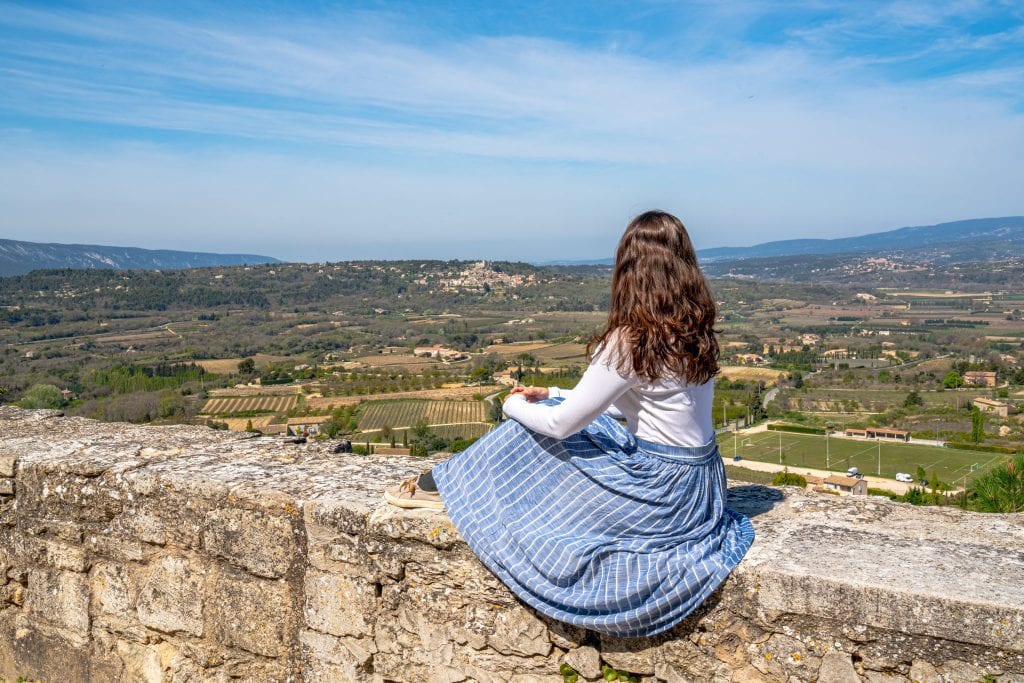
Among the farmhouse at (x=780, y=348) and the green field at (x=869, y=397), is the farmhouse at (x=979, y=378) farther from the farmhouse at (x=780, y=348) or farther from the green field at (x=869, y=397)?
the farmhouse at (x=780, y=348)

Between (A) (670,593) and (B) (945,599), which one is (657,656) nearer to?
(A) (670,593)

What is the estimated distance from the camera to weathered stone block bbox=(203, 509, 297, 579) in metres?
2.88

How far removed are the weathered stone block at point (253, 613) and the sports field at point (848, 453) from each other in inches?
894

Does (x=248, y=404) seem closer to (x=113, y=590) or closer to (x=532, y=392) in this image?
(x=113, y=590)

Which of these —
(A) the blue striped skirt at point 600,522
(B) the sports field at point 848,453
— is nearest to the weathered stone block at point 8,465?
(A) the blue striped skirt at point 600,522

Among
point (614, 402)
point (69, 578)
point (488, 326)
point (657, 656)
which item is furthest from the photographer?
point (488, 326)

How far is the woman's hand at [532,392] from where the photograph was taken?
2766mm

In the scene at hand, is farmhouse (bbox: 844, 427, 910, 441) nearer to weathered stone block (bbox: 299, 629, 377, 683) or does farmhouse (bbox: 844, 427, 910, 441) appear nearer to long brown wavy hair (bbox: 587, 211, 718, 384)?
long brown wavy hair (bbox: 587, 211, 718, 384)

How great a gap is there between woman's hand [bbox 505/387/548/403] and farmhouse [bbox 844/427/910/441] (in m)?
36.2

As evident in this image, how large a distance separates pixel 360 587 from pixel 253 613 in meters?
0.50

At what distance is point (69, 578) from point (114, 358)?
212ft

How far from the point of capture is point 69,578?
3.30 meters

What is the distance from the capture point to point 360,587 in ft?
9.05

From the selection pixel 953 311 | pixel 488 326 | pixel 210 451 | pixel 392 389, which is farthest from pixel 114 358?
pixel 953 311
